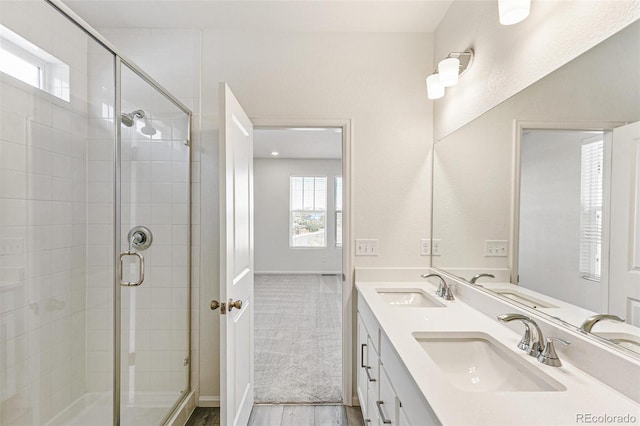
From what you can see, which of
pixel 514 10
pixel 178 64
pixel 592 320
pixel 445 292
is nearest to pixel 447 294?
pixel 445 292

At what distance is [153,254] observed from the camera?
2.05m

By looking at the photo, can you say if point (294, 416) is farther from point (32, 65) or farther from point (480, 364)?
point (32, 65)

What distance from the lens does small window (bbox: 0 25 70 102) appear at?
4.87 ft

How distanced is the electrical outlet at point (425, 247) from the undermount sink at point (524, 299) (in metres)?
0.80

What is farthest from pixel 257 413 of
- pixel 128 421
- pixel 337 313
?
pixel 337 313

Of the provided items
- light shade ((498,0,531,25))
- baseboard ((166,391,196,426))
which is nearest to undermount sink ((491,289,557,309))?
light shade ((498,0,531,25))

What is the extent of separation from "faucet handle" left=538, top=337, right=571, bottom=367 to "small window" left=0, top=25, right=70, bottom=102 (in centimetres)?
252

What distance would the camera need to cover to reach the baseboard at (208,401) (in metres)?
2.20

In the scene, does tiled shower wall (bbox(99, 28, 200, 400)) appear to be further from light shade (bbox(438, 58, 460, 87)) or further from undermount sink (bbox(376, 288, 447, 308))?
light shade (bbox(438, 58, 460, 87))

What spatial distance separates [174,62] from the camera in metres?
2.20

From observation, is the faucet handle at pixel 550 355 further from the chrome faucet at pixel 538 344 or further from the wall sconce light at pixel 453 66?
the wall sconce light at pixel 453 66

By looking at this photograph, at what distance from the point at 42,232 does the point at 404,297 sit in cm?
213

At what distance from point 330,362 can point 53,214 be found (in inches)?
92.6

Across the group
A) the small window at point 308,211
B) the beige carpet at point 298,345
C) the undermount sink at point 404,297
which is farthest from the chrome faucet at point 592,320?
the small window at point 308,211
